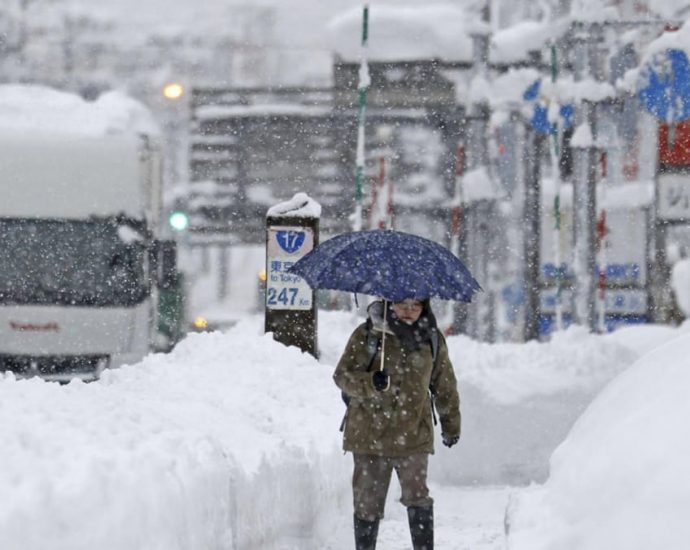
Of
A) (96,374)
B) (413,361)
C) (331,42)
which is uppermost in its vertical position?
(331,42)

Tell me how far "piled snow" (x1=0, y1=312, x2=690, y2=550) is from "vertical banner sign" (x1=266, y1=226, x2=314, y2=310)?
0.64m

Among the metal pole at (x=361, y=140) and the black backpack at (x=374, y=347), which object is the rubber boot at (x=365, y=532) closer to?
the black backpack at (x=374, y=347)

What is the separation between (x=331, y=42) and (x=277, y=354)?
2848cm

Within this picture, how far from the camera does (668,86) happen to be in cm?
1955

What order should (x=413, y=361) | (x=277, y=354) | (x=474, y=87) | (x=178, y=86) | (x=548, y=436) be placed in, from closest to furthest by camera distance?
(x=413, y=361) → (x=277, y=354) → (x=548, y=436) → (x=178, y=86) → (x=474, y=87)

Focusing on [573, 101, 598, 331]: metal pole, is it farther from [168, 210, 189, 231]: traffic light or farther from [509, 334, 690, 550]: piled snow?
[509, 334, 690, 550]: piled snow

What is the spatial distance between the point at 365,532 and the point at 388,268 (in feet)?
4.47

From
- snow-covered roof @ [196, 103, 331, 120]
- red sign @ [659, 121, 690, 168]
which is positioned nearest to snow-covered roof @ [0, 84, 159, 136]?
red sign @ [659, 121, 690, 168]

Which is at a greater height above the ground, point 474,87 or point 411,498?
point 474,87

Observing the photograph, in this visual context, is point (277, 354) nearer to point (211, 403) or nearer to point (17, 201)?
point (211, 403)

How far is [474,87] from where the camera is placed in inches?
1064

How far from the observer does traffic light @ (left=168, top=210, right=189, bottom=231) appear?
21.2 m

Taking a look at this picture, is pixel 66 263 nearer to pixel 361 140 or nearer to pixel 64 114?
pixel 64 114

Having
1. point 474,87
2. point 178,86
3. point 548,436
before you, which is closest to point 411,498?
point 548,436
